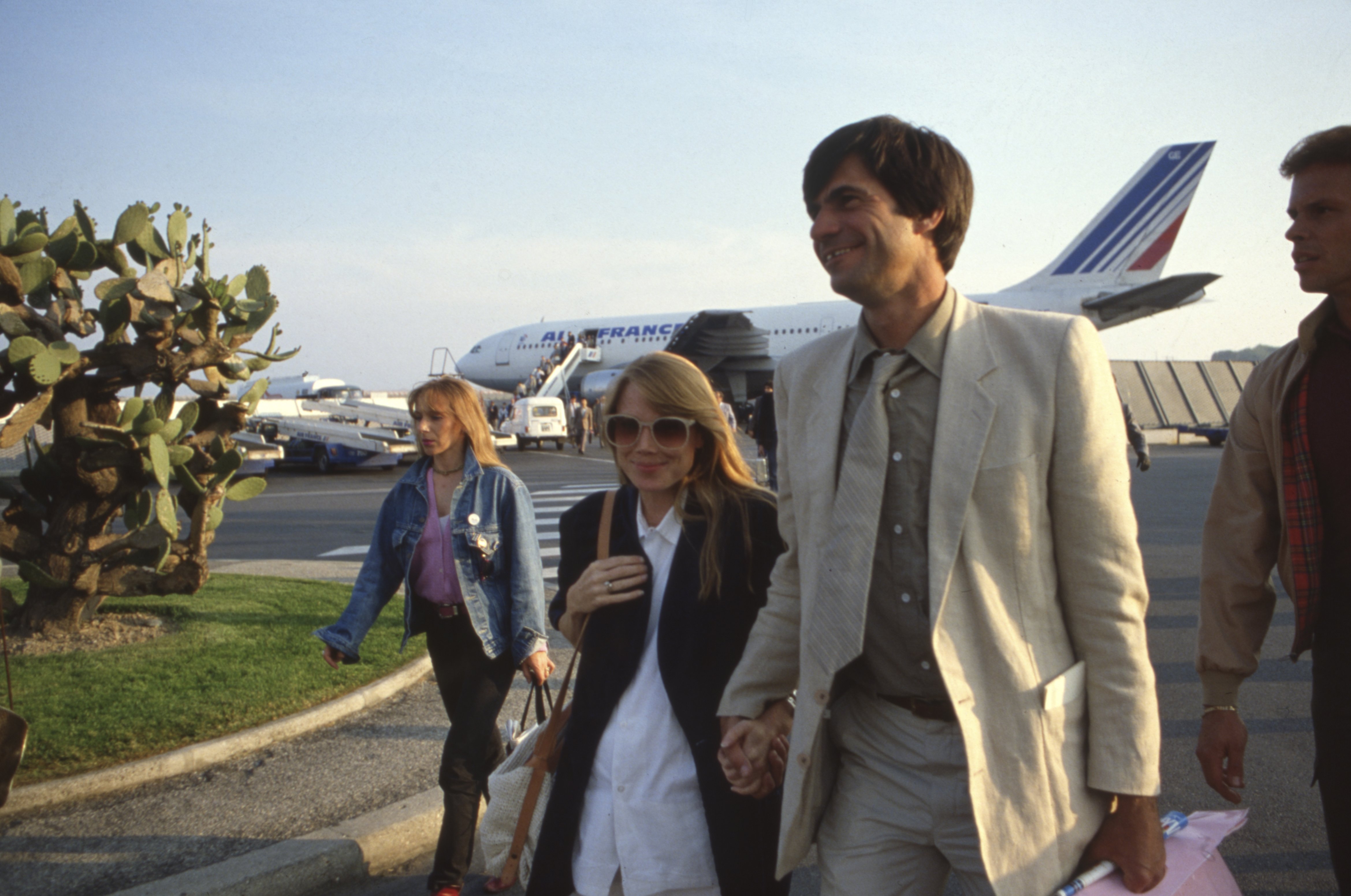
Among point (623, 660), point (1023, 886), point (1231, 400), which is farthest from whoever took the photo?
point (1231, 400)

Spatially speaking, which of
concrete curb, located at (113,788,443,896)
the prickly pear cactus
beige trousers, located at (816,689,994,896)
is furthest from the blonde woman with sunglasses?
the prickly pear cactus

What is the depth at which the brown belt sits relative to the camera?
5.74 ft

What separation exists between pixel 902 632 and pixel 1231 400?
38.3 metres

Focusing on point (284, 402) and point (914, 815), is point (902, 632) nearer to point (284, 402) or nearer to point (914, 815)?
point (914, 815)

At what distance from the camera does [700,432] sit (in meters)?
2.51

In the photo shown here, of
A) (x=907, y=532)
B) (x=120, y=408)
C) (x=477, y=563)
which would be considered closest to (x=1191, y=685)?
(x=477, y=563)

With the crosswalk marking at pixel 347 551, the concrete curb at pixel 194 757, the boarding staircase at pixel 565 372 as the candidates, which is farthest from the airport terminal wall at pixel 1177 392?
the concrete curb at pixel 194 757

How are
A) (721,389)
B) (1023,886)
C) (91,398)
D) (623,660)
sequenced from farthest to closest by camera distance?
(721,389)
(91,398)
(623,660)
(1023,886)

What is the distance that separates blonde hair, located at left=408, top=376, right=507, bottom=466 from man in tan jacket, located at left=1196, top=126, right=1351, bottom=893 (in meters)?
2.61

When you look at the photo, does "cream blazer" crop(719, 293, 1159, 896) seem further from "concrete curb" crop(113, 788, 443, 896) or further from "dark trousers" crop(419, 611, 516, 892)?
"concrete curb" crop(113, 788, 443, 896)

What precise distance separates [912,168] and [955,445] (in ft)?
1.75

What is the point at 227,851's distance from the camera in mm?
3643

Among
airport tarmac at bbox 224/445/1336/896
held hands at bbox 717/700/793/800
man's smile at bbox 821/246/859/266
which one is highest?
man's smile at bbox 821/246/859/266

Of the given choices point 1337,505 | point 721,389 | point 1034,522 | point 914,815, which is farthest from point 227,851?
point 721,389
